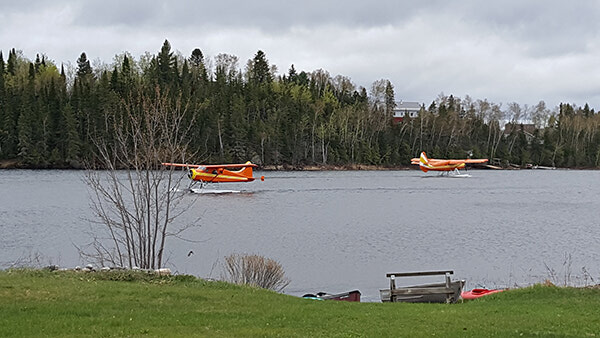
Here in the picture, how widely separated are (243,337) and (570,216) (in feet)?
132

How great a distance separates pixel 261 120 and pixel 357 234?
79.8m

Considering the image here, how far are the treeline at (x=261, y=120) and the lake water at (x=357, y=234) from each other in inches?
1490

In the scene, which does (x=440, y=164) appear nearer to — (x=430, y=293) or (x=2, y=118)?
(x=2, y=118)

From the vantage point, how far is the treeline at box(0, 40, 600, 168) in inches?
3799

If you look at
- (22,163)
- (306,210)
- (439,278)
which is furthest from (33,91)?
(439,278)

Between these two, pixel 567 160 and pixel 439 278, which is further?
pixel 567 160

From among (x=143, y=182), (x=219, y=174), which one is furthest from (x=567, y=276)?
(x=219, y=174)

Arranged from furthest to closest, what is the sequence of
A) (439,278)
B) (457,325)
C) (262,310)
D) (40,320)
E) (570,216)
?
(570,216), (439,278), (262,310), (457,325), (40,320)

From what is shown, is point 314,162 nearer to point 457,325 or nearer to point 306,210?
point 306,210

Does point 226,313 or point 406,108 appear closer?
point 226,313

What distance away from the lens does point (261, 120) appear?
112 metres

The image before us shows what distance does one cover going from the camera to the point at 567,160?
423 ft

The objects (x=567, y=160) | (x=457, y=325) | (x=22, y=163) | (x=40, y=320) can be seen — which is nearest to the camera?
(x=40, y=320)

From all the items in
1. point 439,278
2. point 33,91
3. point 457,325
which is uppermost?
point 33,91
